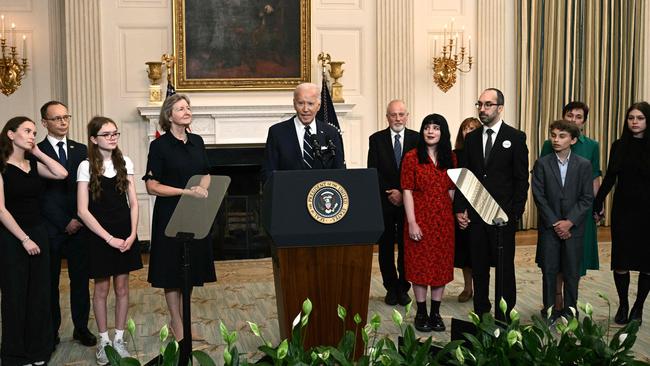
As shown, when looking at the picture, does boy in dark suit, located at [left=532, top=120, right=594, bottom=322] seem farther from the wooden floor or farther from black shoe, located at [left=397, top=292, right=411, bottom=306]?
black shoe, located at [left=397, top=292, right=411, bottom=306]

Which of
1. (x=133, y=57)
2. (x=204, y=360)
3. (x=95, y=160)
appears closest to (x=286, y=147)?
(x=95, y=160)

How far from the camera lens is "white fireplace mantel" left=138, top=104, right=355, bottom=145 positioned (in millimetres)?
8594

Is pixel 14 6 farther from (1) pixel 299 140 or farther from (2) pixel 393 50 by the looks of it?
(1) pixel 299 140

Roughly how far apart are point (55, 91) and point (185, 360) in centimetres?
634

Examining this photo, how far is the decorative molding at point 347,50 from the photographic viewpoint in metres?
9.09

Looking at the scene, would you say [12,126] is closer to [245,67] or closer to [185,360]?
[185,360]

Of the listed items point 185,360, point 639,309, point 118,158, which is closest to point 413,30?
point 639,309

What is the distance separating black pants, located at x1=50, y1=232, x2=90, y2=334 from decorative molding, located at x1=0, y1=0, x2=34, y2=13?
4.71 metres

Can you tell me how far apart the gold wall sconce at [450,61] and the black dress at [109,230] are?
558 centimetres

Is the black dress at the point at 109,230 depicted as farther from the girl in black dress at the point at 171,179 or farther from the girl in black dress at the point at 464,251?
the girl in black dress at the point at 464,251

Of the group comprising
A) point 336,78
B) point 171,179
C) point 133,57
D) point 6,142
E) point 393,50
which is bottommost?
point 171,179

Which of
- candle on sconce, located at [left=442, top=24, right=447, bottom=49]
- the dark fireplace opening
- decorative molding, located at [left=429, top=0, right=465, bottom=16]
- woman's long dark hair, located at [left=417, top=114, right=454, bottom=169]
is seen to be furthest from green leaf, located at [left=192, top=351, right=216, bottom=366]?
decorative molding, located at [left=429, top=0, right=465, bottom=16]

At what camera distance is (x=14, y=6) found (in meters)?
8.53

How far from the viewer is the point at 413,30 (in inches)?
364
